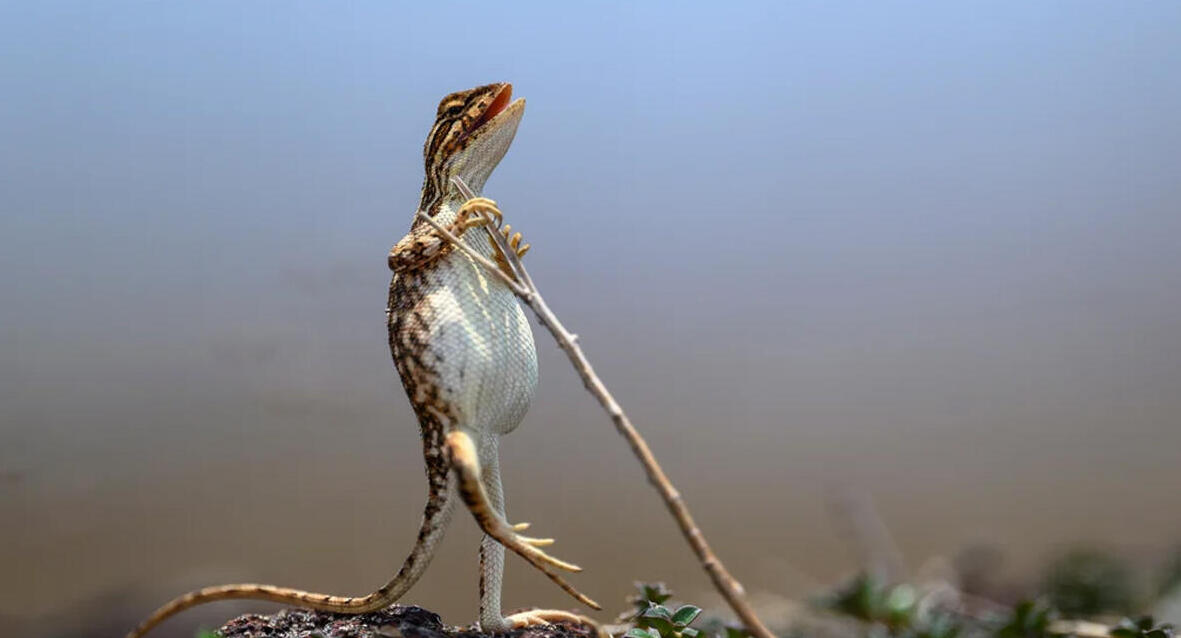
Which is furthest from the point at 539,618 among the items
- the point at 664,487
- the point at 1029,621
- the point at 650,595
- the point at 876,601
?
the point at 876,601

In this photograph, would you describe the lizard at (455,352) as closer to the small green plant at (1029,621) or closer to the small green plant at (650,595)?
the small green plant at (650,595)

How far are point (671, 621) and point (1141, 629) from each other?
1.16m

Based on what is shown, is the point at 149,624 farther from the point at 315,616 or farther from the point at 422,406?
the point at 422,406

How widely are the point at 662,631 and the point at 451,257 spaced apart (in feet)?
4.03

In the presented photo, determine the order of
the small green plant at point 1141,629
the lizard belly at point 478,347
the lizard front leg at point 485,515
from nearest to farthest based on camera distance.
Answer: the small green plant at point 1141,629, the lizard front leg at point 485,515, the lizard belly at point 478,347

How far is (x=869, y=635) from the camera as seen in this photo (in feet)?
3.97

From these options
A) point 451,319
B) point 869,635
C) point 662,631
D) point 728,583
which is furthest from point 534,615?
point 869,635

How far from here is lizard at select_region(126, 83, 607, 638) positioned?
2512mm

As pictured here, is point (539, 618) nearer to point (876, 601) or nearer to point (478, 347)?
point (478, 347)

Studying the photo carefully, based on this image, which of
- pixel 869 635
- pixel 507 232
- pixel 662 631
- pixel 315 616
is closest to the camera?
pixel 869 635

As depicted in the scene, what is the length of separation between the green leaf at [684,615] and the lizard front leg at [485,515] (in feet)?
1.01

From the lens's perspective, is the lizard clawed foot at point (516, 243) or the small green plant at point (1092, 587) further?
the lizard clawed foot at point (516, 243)

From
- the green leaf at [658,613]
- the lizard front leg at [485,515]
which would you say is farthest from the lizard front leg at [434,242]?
the green leaf at [658,613]

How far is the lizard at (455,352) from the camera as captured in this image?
8.24ft
